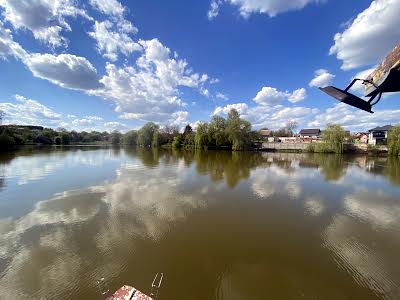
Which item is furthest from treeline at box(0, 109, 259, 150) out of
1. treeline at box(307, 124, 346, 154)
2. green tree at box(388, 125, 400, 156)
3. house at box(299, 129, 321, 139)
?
house at box(299, 129, 321, 139)

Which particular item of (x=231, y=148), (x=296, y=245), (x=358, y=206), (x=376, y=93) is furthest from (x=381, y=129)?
(x=376, y=93)

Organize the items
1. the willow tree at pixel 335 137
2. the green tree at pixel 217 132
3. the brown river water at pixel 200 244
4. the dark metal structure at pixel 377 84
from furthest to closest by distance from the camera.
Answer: the green tree at pixel 217 132
the willow tree at pixel 335 137
the brown river water at pixel 200 244
the dark metal structure at pixel 377 84

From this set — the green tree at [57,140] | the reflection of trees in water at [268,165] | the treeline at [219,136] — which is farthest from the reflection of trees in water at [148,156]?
the green tree at [57,140]

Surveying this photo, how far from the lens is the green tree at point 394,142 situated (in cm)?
3969

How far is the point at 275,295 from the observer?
4.60m

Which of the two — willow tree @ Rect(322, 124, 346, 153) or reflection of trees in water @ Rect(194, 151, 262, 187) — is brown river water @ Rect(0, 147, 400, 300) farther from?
willow tree @ Rect(322, 124, 346, 153)

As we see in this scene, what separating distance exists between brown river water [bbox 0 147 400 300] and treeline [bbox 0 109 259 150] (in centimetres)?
4187

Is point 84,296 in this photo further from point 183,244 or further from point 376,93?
point 376,93

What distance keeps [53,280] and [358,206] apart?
12.5m

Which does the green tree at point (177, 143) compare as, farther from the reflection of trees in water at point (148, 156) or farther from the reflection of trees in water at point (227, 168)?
the reflection of trees in water at point (227, 168)

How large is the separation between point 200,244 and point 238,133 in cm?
4841

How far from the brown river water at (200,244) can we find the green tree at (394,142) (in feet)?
122

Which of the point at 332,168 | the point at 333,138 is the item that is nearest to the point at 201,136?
the point at 333,138

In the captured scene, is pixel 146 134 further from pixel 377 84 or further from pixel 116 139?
pixel 377 84
